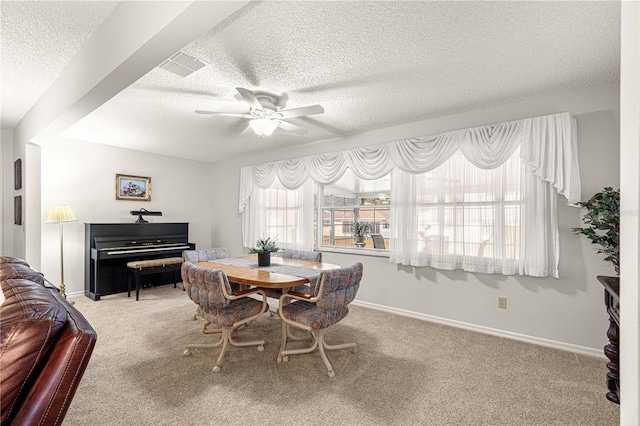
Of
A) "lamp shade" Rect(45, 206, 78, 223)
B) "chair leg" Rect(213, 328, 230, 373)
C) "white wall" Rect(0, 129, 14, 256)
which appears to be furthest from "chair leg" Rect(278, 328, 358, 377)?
"white wall" Rect(0, 129, 14, 256)

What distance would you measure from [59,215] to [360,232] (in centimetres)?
409

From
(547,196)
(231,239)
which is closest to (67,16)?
(547,196)

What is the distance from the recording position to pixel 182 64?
2309mm

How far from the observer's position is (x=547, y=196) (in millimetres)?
2941

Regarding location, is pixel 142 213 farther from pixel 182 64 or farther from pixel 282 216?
pixel 182 64

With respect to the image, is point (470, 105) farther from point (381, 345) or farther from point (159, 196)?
point (159, 196)

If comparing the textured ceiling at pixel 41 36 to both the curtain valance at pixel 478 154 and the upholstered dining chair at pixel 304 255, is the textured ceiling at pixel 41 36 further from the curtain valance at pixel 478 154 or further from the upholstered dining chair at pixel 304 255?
the curtain valance at pixel 478 154

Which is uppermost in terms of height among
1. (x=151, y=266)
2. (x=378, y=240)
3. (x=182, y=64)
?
(x=182, y=64)

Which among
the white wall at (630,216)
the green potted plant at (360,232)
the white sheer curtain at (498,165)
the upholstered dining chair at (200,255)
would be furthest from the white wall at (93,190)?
the white wall at (630,216)

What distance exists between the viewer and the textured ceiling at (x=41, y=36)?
183 cm

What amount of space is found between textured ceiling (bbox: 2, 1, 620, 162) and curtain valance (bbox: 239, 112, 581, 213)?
0.29 m

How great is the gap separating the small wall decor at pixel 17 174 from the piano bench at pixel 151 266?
5.73 ft

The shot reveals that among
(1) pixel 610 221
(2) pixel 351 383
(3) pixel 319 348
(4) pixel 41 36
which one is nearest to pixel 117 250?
(4) pixel 41 36

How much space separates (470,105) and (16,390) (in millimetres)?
3809
